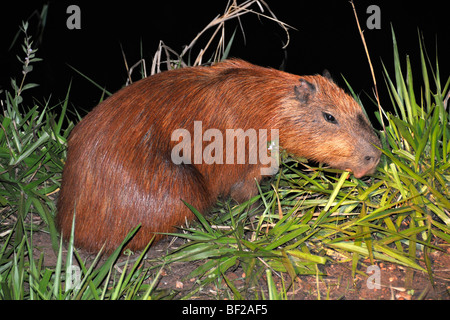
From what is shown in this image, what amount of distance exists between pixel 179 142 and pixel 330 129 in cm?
109

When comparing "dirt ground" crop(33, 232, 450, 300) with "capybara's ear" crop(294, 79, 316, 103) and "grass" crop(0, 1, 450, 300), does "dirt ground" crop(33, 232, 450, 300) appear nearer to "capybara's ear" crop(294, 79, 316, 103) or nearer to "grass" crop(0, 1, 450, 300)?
"grass" crop(0, 1, 450, 300)

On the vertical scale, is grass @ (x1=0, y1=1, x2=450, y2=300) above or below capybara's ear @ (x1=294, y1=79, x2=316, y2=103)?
below

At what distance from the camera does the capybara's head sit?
3.90 m

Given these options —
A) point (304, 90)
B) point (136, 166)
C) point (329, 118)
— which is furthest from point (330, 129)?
point (136, 166)

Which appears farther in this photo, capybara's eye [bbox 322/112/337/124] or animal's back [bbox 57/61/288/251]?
capybara's eye [bbox 322/112/337/124]

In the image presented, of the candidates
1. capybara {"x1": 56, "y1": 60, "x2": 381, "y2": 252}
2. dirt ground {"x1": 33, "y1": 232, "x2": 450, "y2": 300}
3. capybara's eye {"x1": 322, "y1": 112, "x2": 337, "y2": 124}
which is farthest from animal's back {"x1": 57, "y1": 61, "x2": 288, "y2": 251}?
capybara's eye {"x1": 322, "y1": 112, "x2": 337, "y2": 124}

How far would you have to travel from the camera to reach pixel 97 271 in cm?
327

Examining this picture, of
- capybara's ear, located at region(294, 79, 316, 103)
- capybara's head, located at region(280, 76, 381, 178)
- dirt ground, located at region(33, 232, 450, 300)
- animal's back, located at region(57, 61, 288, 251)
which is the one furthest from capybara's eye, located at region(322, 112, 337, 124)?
dirt ground, located at region(33, 232, 450, 300)

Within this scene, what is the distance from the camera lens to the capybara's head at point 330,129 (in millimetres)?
3896

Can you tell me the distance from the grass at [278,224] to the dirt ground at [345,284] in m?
0.04

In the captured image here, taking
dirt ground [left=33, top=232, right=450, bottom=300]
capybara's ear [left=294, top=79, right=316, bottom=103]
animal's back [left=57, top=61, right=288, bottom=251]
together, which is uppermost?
capybara's ear [left=294, top=79, right=316, bottom=103]

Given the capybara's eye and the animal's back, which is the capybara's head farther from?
the animal's back

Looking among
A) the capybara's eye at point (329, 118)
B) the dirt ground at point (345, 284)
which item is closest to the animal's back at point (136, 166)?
the dirt ground at point (345, 284)

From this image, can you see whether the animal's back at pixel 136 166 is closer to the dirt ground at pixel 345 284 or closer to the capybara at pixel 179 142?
the capybara at pixel 179 142
